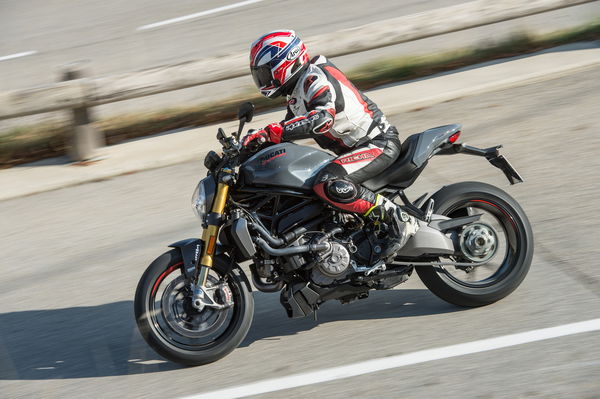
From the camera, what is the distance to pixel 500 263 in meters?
5.59

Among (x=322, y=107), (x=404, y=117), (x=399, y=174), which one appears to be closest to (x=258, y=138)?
(x=322, y=107)

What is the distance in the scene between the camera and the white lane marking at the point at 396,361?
4.81 metres

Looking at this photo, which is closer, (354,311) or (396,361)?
(396,361)

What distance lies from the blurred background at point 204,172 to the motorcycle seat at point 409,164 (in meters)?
0.86

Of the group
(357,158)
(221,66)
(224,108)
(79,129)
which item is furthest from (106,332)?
(224,108)

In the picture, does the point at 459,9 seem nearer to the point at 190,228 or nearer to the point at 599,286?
the point at 190,228

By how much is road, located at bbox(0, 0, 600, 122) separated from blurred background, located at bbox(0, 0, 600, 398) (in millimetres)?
41

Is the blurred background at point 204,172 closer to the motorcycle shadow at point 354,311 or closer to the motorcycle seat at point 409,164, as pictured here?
the motorcycle shadow at point 354,311

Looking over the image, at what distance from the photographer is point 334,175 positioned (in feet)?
16.9

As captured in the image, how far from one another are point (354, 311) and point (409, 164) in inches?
41.7

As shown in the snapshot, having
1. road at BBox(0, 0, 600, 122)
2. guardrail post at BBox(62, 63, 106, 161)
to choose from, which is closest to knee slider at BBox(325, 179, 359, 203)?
guardrail post at BBox(62, 63, 106, 161)

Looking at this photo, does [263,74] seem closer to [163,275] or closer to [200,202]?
[200,202]

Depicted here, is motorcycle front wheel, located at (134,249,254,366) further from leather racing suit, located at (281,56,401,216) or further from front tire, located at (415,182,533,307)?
front tire, located at (415,182,533,307)

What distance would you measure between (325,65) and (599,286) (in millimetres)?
2199
